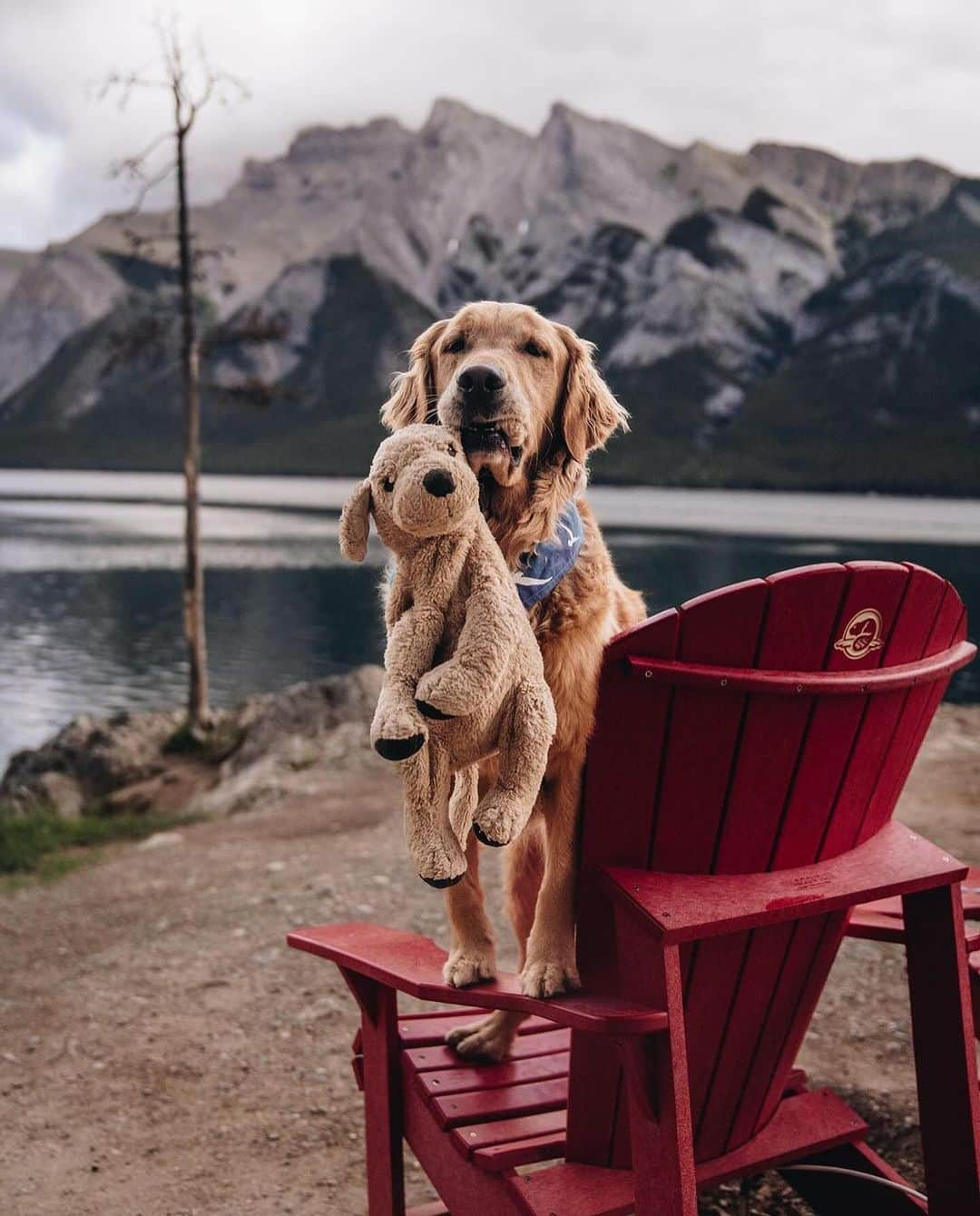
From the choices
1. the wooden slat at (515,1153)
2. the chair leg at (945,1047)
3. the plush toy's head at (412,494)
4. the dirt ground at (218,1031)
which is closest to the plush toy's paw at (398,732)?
the plush toy's head at (412,494)

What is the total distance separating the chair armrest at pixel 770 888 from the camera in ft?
6.43

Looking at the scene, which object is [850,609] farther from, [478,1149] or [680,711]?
[478,1149]

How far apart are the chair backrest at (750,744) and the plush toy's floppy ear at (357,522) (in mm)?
502

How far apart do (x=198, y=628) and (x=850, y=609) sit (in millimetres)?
13651

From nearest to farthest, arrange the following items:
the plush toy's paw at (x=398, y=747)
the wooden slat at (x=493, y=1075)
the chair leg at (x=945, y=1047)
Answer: the plush toy's paw at (x=398, y=747) < the chair leg at (x=945, y=1047) < the wooden slat at (x=493, y=1075)

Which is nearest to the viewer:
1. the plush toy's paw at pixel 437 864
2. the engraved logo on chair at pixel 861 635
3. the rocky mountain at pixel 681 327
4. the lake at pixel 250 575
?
the plush toy's paw at pixel 437 864

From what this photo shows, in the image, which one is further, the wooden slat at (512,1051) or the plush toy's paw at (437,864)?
the wooden slat at (512,1051)

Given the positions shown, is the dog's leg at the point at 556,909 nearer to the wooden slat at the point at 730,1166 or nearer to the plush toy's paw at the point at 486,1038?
the wooden slat at the point at 730,1166

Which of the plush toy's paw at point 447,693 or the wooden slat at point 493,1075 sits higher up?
the plush toy's paw at point 447,693

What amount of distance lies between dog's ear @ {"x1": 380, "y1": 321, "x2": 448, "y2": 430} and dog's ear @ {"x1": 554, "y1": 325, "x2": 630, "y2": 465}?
280mm

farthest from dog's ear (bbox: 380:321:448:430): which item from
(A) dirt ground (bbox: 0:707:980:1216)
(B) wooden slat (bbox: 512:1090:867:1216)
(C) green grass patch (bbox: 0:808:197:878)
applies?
(C) green grass patch (bbox: 0:808:197:878)

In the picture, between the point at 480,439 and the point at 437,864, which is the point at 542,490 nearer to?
the point at 480,439

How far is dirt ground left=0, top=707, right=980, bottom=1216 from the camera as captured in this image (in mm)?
3973

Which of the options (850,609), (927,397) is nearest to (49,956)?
(850,609)
